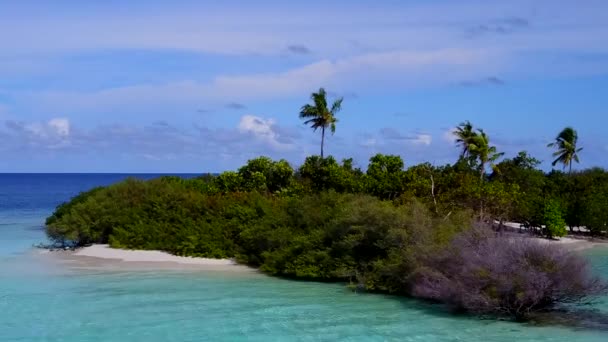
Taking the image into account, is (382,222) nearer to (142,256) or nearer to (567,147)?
(142,256)

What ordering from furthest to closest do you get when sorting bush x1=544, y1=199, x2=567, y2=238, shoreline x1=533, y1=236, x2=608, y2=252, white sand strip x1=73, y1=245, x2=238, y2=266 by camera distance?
bush x1=544, y1=199, x2=567, y2=238 < shoreline x1=533, y1=236, x2=608, y2=252 < white sand strip x1=73, y1=245, x2=238, y2=266

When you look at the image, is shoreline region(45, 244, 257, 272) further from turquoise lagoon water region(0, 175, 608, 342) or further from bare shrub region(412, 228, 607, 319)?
bare shrub region(412, 228, 607, 319)

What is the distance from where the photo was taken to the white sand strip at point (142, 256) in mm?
29953

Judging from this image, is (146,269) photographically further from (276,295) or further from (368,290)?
(368,290)

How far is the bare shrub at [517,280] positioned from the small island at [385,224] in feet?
0.12

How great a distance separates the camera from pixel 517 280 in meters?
17.5

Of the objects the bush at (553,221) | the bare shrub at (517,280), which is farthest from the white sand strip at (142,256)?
the bush at (553,221)

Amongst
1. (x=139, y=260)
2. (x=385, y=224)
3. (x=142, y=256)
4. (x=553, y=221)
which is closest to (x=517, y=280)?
(x=385, y=224)

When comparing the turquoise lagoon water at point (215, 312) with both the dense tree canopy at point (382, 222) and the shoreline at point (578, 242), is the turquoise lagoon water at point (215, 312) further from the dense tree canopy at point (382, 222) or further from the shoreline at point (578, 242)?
the shoreline at point (578, 242)

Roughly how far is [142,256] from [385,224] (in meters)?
12.9

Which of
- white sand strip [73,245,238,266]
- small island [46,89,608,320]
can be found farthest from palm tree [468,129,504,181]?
white sand strip [73,245,238,266]

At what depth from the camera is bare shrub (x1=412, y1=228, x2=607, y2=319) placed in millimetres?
17625

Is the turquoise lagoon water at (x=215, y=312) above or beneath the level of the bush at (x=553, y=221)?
beneath

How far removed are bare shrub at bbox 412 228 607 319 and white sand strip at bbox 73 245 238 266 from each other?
13150 millimetres
